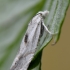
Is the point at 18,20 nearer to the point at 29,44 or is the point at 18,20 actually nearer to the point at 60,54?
the point at 29,44

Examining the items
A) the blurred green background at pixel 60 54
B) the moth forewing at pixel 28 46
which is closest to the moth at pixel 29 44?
the moth forewing at pixel 28 46

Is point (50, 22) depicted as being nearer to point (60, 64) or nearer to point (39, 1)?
point (39, 1)

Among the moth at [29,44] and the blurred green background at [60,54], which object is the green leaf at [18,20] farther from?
the blurred green background at [60,54]

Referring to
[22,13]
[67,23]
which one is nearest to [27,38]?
[22,13]

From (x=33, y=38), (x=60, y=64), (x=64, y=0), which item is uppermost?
(x=64, y=0)

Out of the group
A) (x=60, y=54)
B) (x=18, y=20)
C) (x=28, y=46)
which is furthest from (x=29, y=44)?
(x=60, y=54)

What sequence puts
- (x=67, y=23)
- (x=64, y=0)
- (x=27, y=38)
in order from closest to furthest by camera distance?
(x=64, y=0) < (x=27, y=38) < (x=67, y=23)
